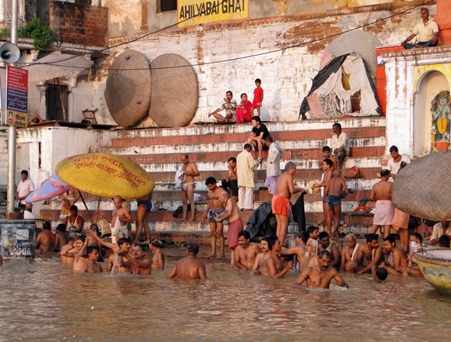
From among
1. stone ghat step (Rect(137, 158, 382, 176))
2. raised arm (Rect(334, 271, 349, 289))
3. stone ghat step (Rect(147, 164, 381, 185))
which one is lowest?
raised arm (Rect(334, 271, 349, 289))

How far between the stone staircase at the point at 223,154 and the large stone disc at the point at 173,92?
66.2 inches

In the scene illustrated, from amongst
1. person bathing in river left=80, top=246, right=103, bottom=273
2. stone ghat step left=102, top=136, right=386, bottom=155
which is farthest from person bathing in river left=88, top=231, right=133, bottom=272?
stone ghat step left=102, top=136, right=386, bottom=155

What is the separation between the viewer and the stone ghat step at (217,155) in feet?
58.3

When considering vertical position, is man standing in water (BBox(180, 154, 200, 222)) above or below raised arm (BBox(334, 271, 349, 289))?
above

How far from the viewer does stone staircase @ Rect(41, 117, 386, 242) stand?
17156 mm

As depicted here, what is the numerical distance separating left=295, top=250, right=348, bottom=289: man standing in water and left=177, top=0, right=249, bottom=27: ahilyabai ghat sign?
36.9 feet

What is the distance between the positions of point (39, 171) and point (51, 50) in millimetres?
3887

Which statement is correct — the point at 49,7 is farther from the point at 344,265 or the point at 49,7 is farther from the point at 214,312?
the point at 214,312

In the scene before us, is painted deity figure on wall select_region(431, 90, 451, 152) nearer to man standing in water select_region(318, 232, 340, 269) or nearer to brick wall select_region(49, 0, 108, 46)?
man standing in water select_region(318, 232, 340, 269)

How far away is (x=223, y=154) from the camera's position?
19.5 metres

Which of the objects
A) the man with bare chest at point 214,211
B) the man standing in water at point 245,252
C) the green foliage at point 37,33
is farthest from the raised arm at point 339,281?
the green foliage at point 37,33

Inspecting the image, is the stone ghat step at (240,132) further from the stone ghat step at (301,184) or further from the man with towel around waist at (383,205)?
the man with towel around waist at (383,205)

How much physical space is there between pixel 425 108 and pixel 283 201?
13.3ft

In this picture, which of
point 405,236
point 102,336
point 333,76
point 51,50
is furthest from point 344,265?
point 51,50
